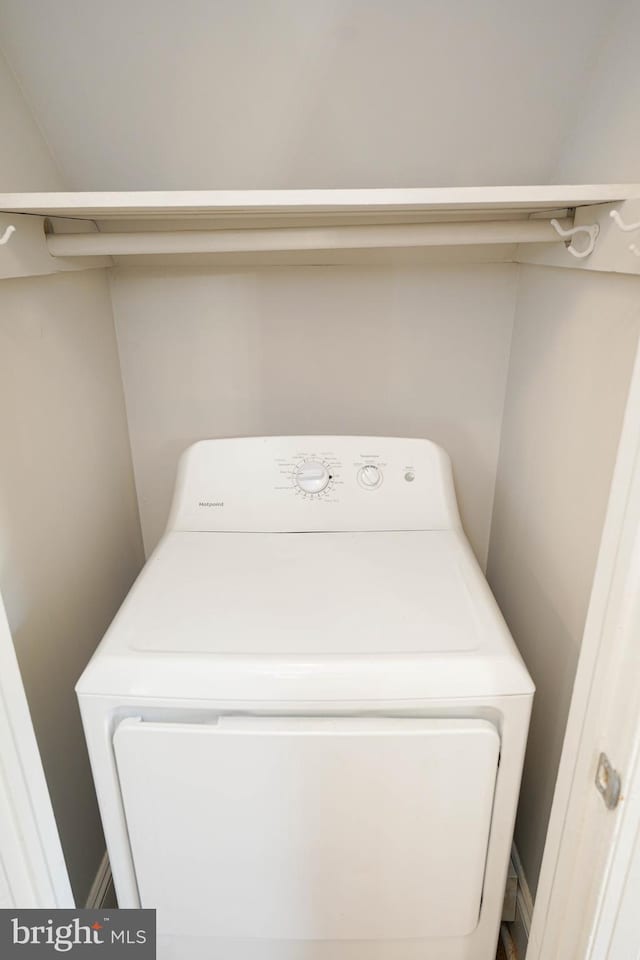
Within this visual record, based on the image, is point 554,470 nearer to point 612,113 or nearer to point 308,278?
point 612,113

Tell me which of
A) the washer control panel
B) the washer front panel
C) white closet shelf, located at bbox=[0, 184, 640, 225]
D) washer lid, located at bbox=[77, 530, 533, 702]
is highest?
white closet shelf, located at bbox=[0, 184, 640, 225]

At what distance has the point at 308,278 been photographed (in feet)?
5.37

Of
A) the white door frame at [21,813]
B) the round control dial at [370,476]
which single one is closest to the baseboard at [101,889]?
the white door frame at [21,813]

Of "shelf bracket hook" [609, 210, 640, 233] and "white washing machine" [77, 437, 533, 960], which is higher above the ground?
"shelf bracket hook" [609, 210, 640, 233]

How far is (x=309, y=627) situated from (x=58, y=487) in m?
0.64

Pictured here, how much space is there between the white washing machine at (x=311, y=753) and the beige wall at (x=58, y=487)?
217mm

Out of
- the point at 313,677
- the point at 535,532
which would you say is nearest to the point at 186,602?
the point at 313,677

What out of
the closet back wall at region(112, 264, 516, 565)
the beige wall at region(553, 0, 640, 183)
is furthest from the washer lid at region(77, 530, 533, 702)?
the beige wall at region(553, 0, 640, 183)

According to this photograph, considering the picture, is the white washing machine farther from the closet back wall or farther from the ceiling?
the ceiling

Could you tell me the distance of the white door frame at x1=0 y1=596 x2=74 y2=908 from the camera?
0.83 meters

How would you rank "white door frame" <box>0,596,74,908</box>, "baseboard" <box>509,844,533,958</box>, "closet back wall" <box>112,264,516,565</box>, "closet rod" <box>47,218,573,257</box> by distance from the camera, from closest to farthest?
"white door frame" <box>0,596,74,908</box> < "closet rod" <box>47,218,573,257</box> < "baseboard" <box>509,844,533,958</box> < "closet back wall" <box>112,264,516,565</box>

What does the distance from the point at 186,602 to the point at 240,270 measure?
90 centimetres

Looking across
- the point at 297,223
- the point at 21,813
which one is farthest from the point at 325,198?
the point at 21,813

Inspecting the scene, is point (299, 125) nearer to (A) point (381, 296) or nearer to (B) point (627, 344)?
(A) point (381, 296)
